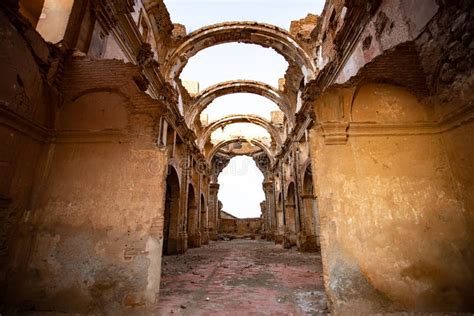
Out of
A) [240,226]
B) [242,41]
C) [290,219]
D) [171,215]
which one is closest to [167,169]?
[171,215]

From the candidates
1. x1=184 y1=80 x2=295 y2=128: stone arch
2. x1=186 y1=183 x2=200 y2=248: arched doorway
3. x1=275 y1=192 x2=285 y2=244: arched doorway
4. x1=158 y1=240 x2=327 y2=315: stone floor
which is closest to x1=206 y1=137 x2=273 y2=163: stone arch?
x1=275 y1=192 x2=285 y2=244: arched doorway

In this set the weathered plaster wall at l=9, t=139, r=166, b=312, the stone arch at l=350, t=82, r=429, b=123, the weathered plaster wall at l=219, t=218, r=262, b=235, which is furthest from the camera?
the weathered plaster wall at l=219, t=218, r=262, b=235

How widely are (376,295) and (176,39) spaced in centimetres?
1108

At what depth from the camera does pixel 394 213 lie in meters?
3.60

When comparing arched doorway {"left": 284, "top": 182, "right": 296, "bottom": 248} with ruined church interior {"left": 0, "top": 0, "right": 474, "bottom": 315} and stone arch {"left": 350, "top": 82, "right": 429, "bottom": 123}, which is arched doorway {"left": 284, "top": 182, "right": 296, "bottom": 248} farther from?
stone arch {"left": 350, "top": 82, "right": 429, "bottom": 123}

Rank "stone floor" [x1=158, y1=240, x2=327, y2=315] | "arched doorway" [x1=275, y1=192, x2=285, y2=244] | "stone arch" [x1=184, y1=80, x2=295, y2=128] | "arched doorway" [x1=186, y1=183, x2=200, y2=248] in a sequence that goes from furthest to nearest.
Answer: "arched doorway" [x1=275, y1=192, x2=285, y2=244]
"arched doorway" [x1=186, y1=183, x2=200, y2=248]
"stone arch" [x1=184, y1=80, x2=295, y2=128]
"stone floor" [x1=158, y1=240, x2=327, y2=315]

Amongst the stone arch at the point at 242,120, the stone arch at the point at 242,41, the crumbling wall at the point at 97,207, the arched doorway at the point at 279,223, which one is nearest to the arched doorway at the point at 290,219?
the arched doorway at the point at 279,223

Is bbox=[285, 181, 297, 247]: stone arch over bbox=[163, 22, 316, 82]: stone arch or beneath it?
beneath

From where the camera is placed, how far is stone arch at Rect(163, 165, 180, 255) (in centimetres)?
1128

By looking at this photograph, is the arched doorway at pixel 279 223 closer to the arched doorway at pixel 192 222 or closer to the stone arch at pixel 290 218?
the stone arch at pixel 290 218

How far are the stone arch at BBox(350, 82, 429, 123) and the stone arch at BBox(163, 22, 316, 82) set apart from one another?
21.6 ft

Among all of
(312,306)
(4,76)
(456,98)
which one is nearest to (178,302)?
(312,306)

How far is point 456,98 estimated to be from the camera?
3.42 metres

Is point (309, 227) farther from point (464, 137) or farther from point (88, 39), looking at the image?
point (88, 39)
